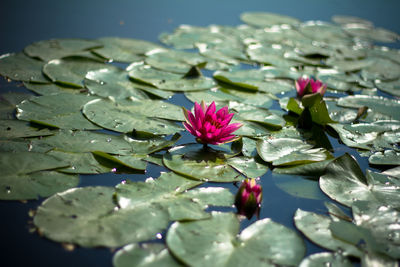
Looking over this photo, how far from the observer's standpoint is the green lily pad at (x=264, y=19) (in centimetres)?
471

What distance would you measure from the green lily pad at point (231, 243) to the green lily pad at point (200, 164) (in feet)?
0.94

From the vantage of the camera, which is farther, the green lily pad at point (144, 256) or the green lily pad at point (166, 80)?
the green lily pad at point (166, 80)

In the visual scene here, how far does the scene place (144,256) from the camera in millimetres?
1385

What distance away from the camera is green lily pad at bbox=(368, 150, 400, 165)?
6.95 ft

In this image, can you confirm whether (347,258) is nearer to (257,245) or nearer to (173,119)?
(257,245)

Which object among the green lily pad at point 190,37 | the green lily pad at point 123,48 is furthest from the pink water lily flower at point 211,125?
the green lily pad at point 190,37

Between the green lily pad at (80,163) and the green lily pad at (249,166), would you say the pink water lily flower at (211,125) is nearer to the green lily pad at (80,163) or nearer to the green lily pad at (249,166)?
the green lily pad at (249,166)

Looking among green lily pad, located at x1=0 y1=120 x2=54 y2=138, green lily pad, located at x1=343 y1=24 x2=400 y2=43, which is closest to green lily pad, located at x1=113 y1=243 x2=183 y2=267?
green lily pad, located at x1=0 y1=120 x2=54 y2=138

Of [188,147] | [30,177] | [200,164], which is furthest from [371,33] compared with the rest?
[30,177]

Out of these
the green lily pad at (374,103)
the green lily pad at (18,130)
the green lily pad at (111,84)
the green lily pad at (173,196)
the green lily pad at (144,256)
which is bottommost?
the green lily pad at (144,256)

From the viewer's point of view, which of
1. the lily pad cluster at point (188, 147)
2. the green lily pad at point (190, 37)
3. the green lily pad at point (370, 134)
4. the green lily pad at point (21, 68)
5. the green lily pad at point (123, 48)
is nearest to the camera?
the lily pad cluster at point (188, 147)

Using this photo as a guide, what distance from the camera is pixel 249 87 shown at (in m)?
2.92

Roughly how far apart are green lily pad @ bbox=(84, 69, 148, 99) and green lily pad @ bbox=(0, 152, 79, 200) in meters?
0.83

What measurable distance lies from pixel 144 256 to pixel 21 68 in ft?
6.48
